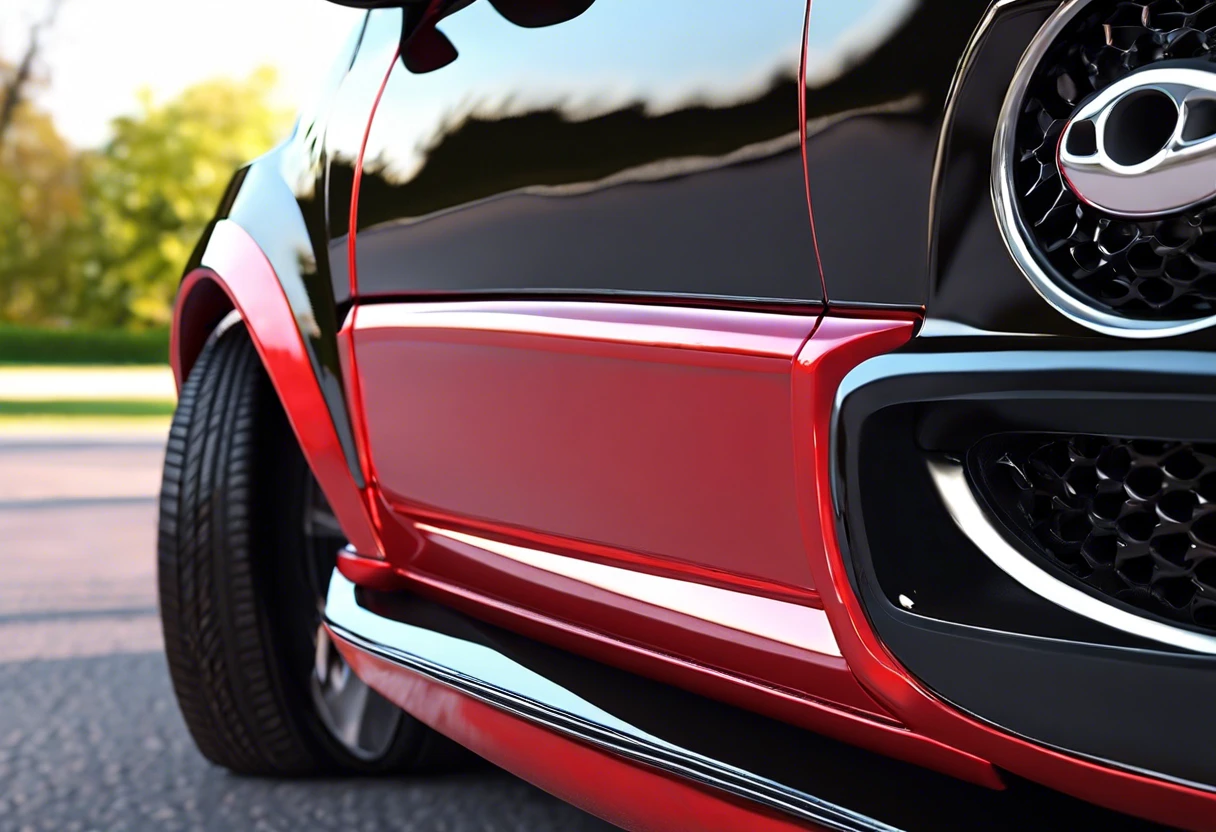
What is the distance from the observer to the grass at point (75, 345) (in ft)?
132

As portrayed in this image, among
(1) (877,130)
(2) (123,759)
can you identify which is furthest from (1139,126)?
(2) (123,759)

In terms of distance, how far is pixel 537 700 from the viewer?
4.75ft

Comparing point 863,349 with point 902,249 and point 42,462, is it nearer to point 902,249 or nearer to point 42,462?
point 902,249

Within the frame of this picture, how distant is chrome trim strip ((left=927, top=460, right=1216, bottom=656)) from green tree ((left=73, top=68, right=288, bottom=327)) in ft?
141

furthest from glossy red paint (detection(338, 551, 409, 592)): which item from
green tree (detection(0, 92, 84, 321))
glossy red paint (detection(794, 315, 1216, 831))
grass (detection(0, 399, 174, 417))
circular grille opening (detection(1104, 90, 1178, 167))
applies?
green tree (detection(0, 92, 84, 321))

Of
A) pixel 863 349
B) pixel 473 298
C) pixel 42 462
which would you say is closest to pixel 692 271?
pixel 863 349

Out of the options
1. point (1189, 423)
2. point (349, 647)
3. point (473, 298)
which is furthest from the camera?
point (349, 647)

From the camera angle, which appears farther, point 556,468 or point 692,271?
point 556,468

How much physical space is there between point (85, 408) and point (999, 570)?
17028mm

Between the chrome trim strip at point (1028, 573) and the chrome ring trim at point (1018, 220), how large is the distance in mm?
176

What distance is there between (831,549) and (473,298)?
2.05 ft

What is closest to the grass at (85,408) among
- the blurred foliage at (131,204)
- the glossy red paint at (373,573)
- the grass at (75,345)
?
the glossy red paint at (373,573)

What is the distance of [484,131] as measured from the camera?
1533 mm

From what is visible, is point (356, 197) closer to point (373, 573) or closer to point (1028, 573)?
point (373, 573)
